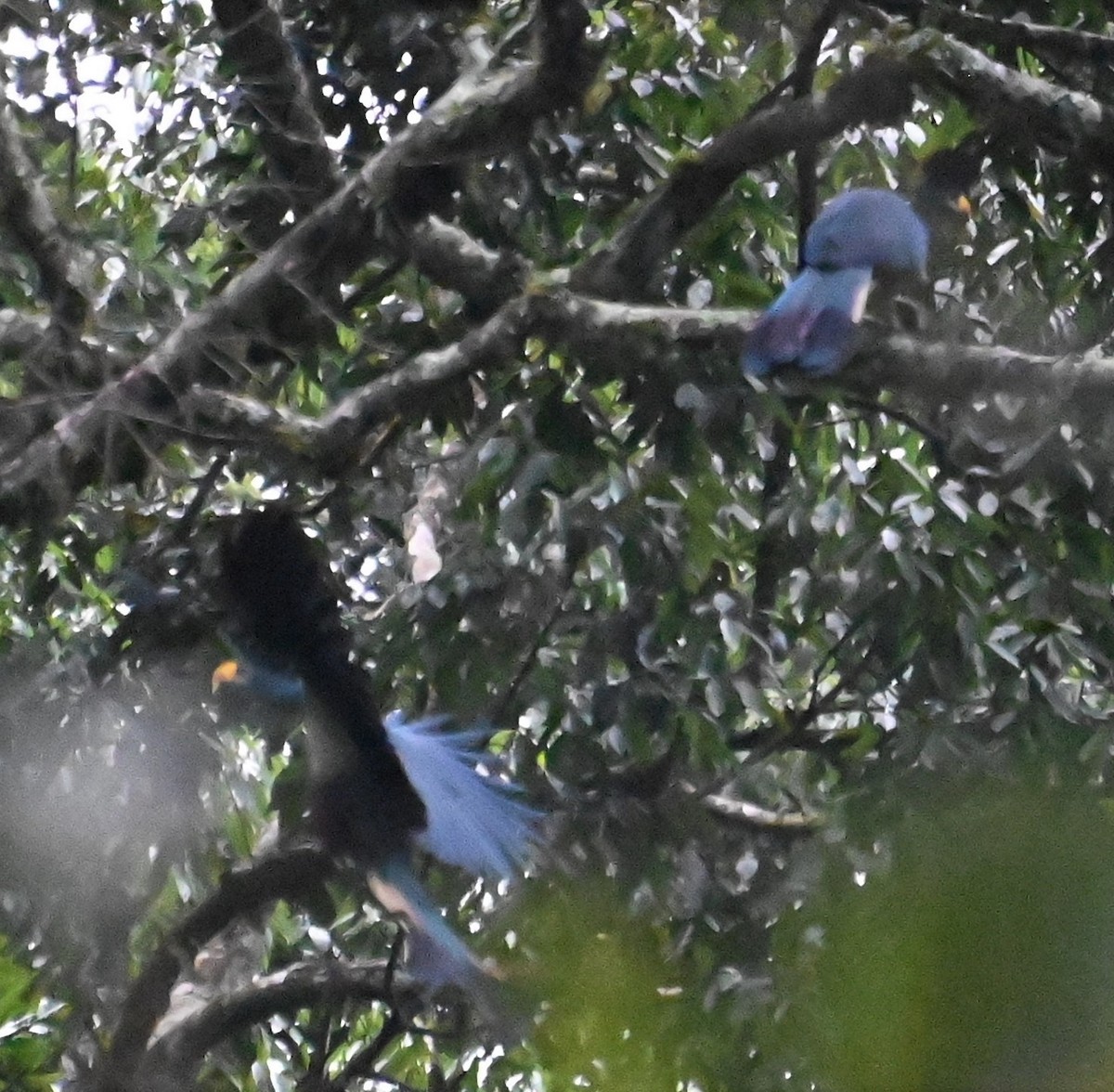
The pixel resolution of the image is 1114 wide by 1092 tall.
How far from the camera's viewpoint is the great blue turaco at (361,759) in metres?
2.26

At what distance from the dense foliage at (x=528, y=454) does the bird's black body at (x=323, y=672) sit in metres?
0.15

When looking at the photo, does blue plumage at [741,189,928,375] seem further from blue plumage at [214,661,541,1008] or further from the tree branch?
the tree branch

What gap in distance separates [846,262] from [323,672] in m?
1.19

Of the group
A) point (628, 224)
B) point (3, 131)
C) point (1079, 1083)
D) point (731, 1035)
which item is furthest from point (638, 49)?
point (1079, 1083)

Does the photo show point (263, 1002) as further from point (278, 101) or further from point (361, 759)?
point (278, 101)

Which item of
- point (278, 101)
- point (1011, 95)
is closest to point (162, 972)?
point (278, 101)

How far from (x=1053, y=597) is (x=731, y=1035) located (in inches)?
58.5

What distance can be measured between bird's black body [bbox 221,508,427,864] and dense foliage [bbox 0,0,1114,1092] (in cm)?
15

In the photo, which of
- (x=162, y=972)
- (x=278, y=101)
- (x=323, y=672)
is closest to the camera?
(x=323, y=672)

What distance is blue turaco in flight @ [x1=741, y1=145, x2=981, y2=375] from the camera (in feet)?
7.72

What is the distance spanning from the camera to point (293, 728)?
2.64 meters

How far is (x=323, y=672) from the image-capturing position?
2.23 meters

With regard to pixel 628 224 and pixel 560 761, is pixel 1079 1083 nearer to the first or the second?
pixel 560 761

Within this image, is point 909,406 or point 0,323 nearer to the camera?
point 909,406
